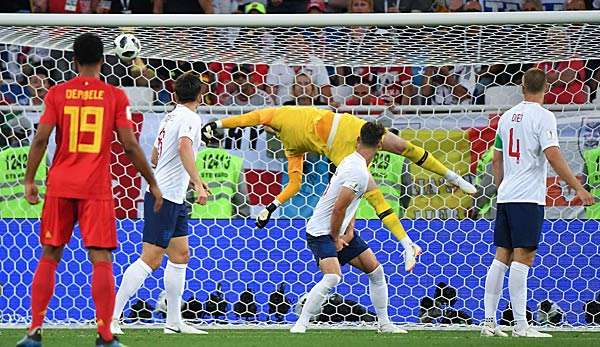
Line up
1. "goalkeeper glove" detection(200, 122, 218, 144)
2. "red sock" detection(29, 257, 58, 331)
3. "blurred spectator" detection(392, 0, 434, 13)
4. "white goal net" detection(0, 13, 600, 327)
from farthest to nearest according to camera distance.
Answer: "blurred spectator" detection(392, 0, 434, 13)
"white goal net" detection(0, 13, 600, 327)
"goalkeeper glove" detection(200, 122, 218, 144)
"red sock" detection(29, 257, 58, 331)

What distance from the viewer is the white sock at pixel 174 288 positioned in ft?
28.8

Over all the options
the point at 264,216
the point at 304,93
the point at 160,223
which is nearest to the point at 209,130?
the point at 264,216

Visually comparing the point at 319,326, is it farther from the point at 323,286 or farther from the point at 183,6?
the point at 183,6

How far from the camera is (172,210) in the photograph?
862 centimetres

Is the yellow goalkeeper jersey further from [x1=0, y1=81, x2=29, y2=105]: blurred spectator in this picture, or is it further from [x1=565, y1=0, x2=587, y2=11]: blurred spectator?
[x1=565, y1=0, x2=587, y2=11]: blurred spectator

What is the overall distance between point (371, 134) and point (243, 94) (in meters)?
2.27

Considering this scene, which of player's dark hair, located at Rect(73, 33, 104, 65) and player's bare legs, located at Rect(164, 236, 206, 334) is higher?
player's dark hair, located at Rect(73, 33, 104, 65)

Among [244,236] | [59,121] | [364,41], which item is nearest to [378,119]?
[364,41]

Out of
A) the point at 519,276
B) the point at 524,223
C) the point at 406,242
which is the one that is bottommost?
the point at 519,276

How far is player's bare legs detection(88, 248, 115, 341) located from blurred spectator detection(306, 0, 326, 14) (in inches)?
278

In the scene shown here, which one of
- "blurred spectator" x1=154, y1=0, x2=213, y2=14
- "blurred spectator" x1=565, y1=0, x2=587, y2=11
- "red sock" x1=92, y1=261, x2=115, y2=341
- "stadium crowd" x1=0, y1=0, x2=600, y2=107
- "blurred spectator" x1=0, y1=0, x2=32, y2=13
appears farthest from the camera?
"blurred spectator" x1=0, y1=0, x2=32, y2=13

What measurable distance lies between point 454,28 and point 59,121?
395cm

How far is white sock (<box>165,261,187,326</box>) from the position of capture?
8.79m

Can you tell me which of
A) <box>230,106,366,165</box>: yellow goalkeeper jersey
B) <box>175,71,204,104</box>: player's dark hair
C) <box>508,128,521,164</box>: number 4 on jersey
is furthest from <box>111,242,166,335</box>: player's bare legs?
<box>508,128,521,164</box>: number 4 on jersey
